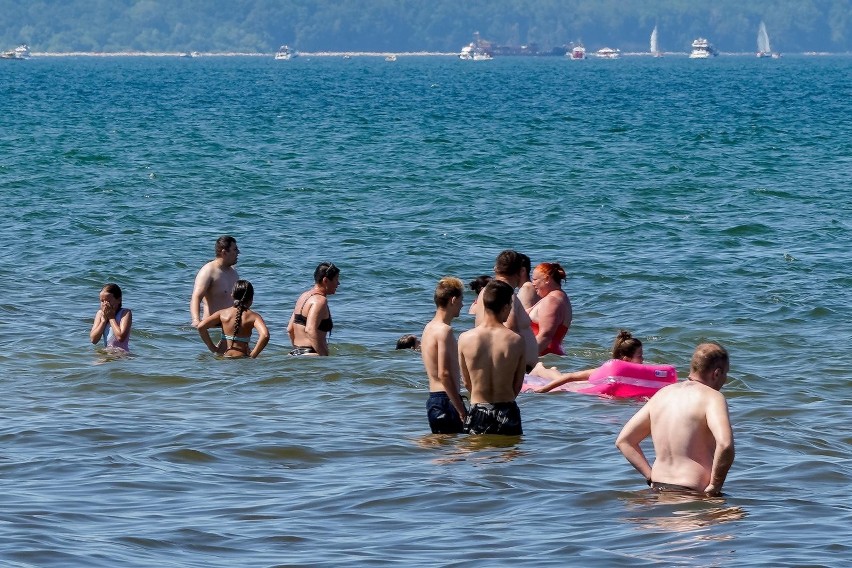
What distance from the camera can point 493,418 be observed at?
32.1 feet

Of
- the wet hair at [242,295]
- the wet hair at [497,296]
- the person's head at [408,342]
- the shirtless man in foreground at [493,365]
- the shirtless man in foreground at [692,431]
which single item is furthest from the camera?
the person's head at [408,342]

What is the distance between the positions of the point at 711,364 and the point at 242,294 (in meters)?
6.27

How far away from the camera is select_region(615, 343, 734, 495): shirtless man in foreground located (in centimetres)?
768

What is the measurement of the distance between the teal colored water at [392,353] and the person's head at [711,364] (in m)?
0.78

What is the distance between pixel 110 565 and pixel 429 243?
52.2 ft

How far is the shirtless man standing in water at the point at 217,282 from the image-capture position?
45.8 ft

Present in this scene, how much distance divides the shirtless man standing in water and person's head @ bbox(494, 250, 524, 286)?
3490 mm

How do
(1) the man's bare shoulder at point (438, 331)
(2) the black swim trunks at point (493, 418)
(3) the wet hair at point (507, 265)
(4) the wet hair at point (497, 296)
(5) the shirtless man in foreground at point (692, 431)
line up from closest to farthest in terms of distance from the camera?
(5) the shirtless man in foreground at point (692, 431) → (4) the wet hair at point (497, 296) → (1) the man's bare shoulder at point (438, 331) → (2) the black swim trunks at point (493, 418) → (3) the wet hair at point (507, 265)

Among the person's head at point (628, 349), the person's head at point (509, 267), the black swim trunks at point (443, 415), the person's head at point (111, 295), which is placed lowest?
the black swim trunks at point (443, 415)

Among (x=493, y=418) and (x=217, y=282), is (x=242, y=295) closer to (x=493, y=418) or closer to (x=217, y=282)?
(x=217, y=282)

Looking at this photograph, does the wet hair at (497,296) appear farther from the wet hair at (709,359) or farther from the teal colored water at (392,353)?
the wet hair at (709,359)

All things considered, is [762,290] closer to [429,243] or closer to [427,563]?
[429,243]

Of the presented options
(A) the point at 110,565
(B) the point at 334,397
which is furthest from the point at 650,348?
(A) the point at 110,565

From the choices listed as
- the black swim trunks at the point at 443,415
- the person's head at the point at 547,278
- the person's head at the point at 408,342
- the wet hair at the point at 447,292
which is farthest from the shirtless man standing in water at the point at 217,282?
the wet hair at the point at 447,292
